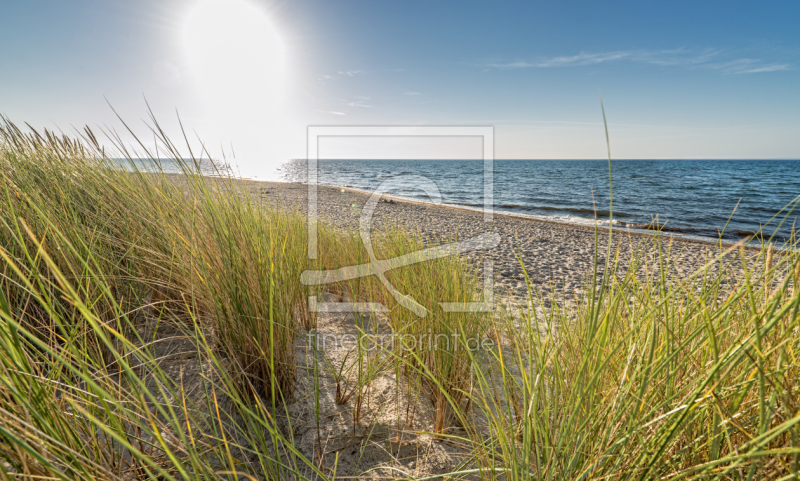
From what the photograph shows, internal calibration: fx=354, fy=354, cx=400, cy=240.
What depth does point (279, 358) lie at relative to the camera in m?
1.42

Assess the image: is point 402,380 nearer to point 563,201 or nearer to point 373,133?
point 373,133

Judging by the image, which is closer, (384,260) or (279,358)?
(279,358)

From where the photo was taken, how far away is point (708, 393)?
0.69 metres

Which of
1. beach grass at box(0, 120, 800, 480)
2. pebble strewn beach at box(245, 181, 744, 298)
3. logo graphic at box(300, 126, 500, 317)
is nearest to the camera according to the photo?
beach grass at box(0, 120, 800, 480)

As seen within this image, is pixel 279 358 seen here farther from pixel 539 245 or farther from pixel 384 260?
pixel 539 245

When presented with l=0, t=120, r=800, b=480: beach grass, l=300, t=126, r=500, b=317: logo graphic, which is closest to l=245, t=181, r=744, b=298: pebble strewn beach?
l=300, t=126, r=500, b=317: logo graphic

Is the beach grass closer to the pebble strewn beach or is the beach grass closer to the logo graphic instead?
the logo graphic

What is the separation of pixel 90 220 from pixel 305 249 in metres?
1.22

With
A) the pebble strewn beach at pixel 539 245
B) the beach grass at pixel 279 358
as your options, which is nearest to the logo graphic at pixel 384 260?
the beach grass at pixel 279 358

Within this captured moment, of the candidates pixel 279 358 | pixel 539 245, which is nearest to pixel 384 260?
pixel 279 358

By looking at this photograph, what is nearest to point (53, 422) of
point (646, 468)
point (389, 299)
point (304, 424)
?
point (304, 424)

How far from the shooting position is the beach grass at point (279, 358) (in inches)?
27.7

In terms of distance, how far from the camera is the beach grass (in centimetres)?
70

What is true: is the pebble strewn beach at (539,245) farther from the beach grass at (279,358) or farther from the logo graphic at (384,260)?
the beach grass at (279,358)
